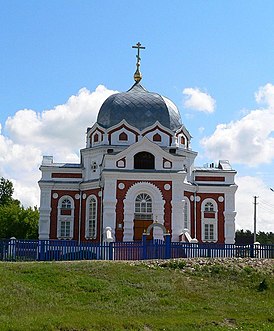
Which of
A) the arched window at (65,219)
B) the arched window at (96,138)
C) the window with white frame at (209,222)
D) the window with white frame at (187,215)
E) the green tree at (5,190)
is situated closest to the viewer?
the window with white frame at (187,215)

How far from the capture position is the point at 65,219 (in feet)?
133

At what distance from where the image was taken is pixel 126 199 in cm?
3519

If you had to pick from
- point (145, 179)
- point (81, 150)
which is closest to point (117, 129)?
point (81, 150)

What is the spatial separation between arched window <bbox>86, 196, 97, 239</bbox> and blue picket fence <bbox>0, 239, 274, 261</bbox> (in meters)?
12.4

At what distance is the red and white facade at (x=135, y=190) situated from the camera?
116 feet

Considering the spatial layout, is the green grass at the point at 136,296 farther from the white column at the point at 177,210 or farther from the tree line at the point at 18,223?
the tree line at the point at 18,223

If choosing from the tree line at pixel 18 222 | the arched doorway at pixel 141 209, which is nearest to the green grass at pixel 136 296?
the arched doorway at pixel 141 209

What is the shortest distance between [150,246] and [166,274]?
4.35 m

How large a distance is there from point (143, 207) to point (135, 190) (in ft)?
3.89

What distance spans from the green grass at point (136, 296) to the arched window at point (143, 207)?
12.1 m

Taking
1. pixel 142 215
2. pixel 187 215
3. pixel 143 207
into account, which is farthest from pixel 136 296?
pixel 187 215

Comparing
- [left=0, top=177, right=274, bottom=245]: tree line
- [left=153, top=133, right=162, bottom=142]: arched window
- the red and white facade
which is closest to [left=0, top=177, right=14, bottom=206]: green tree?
[left=0, top=177, right=274, bottom=245]: tree line

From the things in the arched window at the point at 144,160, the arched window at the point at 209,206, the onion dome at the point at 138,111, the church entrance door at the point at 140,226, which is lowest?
the church entrance door at the point at 140,226

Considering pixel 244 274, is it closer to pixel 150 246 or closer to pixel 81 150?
pixel 150 246
